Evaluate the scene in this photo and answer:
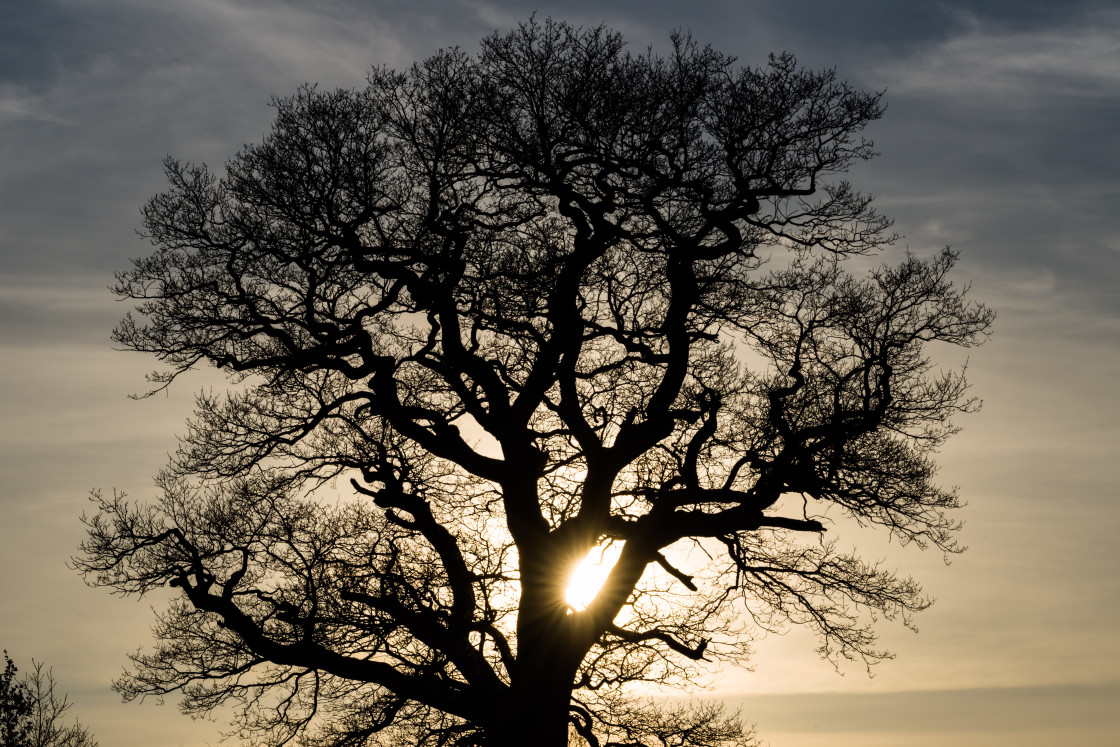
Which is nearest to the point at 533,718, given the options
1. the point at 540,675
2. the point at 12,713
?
the point at 540,675

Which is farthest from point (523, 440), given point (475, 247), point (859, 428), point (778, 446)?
point (859, 428)

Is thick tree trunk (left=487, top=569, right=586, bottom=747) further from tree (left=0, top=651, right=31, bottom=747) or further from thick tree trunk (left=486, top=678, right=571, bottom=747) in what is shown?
tree (left=0, top=651, right=31, bottom=747)

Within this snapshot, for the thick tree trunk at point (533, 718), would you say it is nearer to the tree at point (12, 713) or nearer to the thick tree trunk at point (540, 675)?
the thick tree trunk at point (540, 675)

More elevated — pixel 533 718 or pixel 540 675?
pixel 540 675

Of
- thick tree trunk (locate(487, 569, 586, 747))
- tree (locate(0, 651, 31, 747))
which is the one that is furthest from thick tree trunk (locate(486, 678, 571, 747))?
tree (locate(0, 651, 31, 747))

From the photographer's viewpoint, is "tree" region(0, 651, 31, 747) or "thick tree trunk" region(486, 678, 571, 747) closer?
"thick tree trunk" region(486, 678, 571, 747)

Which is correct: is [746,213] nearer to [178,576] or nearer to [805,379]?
[805,379]

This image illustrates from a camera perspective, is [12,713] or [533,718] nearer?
[533,718]

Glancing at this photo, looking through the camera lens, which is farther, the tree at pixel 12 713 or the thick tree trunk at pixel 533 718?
the tree at pixel 12 713

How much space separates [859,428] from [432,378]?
6.51 meters

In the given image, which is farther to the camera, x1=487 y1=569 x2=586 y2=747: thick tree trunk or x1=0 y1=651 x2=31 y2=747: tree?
x1=0 y1=651 x2=31 y2=747: tree

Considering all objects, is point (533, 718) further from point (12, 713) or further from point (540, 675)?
point (12, 713)

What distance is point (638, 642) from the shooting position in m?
14.8

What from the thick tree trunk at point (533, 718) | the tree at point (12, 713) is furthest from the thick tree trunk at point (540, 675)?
the tree at point (12, 713)
